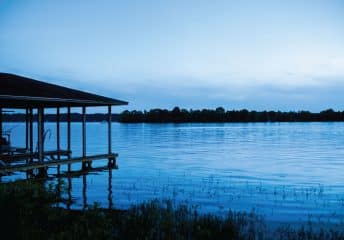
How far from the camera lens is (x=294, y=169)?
24.6 metres

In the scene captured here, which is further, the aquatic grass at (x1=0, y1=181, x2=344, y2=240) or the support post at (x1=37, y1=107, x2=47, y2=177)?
the support post at (x1=37, y1=107, x2=47, y2=177)

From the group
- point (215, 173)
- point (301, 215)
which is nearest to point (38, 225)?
point (301, 215)

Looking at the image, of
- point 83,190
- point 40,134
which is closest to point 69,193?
point 83,190

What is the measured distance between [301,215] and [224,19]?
Result: 18034mm

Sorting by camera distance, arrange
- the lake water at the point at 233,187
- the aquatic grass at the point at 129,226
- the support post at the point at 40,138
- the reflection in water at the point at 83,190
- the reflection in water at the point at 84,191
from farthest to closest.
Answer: the support post at the point at 40,138, the reflection in water at the point at 84,191, the lake water at the point at 233,187, the reflection in water at the point at 83,190, the aquatic grass at the point at 129,226

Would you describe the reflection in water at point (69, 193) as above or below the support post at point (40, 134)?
below

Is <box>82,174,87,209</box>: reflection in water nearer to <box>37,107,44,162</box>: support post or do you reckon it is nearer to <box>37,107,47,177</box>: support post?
<box>37,107,47,177</box>: support post

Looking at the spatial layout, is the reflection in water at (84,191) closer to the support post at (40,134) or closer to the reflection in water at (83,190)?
the reflection in water at (83,190)

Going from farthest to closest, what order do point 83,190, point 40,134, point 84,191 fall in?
1. point 40,134
2. point 83,190
3. point 84,191

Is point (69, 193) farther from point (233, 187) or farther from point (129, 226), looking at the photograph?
point (233, 187)

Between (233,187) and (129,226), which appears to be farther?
(233,187)

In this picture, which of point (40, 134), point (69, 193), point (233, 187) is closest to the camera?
point (69, 193)

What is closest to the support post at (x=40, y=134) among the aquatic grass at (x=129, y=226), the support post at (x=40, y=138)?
the support post at (x=40, y=138)

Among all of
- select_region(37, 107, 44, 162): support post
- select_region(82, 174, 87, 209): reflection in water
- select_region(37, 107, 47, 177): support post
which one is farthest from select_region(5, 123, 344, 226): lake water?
select_region(37, 107, 44, 162): support post
